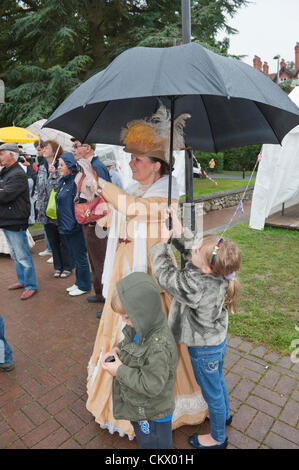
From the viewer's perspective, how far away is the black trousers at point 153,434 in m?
1.72

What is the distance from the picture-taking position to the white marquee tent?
7.01m

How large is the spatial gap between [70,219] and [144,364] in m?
3.07

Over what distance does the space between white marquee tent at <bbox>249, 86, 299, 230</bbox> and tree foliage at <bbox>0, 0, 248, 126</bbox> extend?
4.89 m

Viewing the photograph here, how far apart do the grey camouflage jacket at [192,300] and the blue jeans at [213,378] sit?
0.08 meters

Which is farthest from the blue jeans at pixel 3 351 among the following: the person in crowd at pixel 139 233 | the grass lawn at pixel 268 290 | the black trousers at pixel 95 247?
the grass lawn at pixel 268 290

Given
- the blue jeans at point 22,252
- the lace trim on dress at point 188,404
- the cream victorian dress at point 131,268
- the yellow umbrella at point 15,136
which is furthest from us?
the yellow umbrella at point 15,136

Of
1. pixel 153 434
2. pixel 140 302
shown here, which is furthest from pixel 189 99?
pixel 153 434

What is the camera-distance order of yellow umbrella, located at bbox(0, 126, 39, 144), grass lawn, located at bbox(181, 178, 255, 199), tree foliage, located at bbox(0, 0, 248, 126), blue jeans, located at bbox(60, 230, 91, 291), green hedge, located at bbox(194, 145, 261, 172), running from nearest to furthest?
blue jeans, located at bbox(60, 230, 91, 291) → yellow umbrella, located at bbox(0, 126, 39, 144) → tree foliage, located at bbox(0, 0, 248, 126) → grass lawn, located at bbox(181, 178, 255, 199) → green hedge, located at bbox(194, 145, 261, 172)

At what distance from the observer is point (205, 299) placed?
72.8 inches

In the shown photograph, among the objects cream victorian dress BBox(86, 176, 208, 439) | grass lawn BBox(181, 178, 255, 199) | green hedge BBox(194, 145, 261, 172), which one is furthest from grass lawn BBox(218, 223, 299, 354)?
green hedge BBox(194, 145, 261, 172)

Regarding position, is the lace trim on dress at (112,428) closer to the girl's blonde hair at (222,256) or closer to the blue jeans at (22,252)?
the girl's blonde hair at (222,256)

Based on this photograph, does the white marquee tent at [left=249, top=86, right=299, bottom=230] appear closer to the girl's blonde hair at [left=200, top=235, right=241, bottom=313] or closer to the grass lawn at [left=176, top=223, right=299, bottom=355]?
the grass lawn at [left=176, top=223, right=299, bottom=355]

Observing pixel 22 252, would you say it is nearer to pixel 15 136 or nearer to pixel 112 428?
pixel 112 428

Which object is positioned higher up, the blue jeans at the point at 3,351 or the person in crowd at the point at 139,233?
the person in crowd at the point at 139,233
